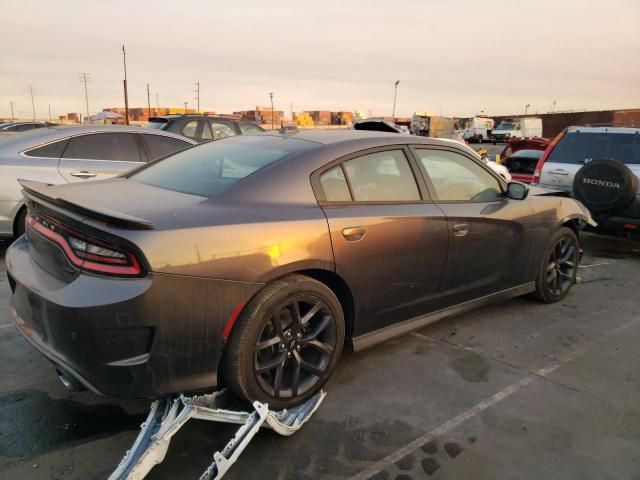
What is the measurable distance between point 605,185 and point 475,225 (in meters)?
3.29

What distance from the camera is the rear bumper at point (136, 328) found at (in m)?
2.11

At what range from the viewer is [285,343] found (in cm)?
265

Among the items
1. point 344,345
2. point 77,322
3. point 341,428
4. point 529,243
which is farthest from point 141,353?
point 529,243

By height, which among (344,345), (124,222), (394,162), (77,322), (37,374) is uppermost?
(394,162)

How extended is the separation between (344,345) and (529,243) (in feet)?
6.50

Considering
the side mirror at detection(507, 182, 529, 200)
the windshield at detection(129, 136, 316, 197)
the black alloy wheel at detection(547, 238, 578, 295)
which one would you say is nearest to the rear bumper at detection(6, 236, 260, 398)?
the windshield at detection(129, 136, 316, 197)

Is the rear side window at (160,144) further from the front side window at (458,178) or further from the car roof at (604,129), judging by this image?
the car roof at (604,129)

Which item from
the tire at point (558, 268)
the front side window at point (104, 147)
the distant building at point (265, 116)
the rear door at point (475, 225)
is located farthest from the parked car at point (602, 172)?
the distant building at point (265, 116)

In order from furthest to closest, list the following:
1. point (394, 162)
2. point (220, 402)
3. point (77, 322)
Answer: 1. point (394, 162)
2. point (220, 402)
3. point (77, 322)

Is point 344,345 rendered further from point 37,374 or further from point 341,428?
point 37,374

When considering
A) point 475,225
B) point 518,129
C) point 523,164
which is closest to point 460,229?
point 475,225

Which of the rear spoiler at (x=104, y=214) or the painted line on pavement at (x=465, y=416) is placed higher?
the rear spoiler at (x=104, y=214)

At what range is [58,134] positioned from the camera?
5684mm

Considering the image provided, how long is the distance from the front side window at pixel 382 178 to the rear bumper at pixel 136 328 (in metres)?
1.02
